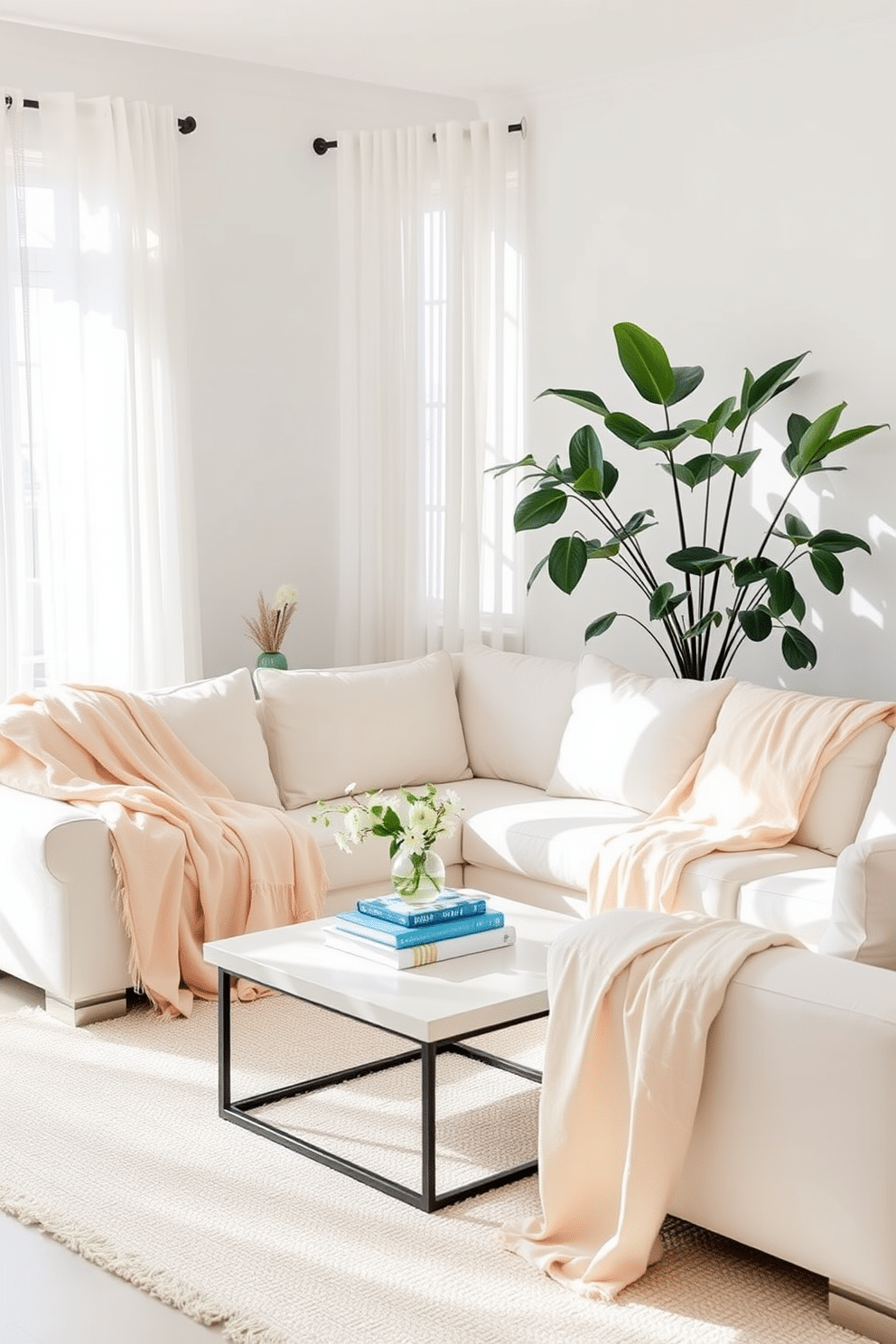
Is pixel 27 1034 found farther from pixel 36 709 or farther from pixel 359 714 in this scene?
pixel 359 714

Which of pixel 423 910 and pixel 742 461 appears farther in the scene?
pixel 742 461

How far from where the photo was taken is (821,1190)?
2.51 meters

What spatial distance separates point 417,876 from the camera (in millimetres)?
3539

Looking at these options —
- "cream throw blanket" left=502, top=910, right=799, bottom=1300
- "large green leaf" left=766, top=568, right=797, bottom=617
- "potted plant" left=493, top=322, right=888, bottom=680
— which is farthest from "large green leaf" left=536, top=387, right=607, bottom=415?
"cream throw blanket" left=502, top=910, right=799, bottom=1300

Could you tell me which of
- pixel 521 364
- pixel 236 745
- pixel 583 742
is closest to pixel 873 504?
pixel 583 742

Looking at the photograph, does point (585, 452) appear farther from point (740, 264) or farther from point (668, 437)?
point (740, 264)

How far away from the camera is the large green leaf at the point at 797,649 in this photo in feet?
16.3

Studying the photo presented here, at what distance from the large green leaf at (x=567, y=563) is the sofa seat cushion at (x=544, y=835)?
0.73 metres

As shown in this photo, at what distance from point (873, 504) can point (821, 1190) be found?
3015 mm

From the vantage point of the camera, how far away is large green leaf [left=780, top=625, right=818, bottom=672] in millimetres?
4965

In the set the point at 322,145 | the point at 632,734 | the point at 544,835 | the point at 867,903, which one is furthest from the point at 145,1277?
the point at 322,145

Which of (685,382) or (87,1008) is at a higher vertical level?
(685,382)

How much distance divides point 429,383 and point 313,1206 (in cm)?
390

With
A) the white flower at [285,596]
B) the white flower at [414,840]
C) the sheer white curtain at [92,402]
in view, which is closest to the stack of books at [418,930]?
the white flower at [414,840]
